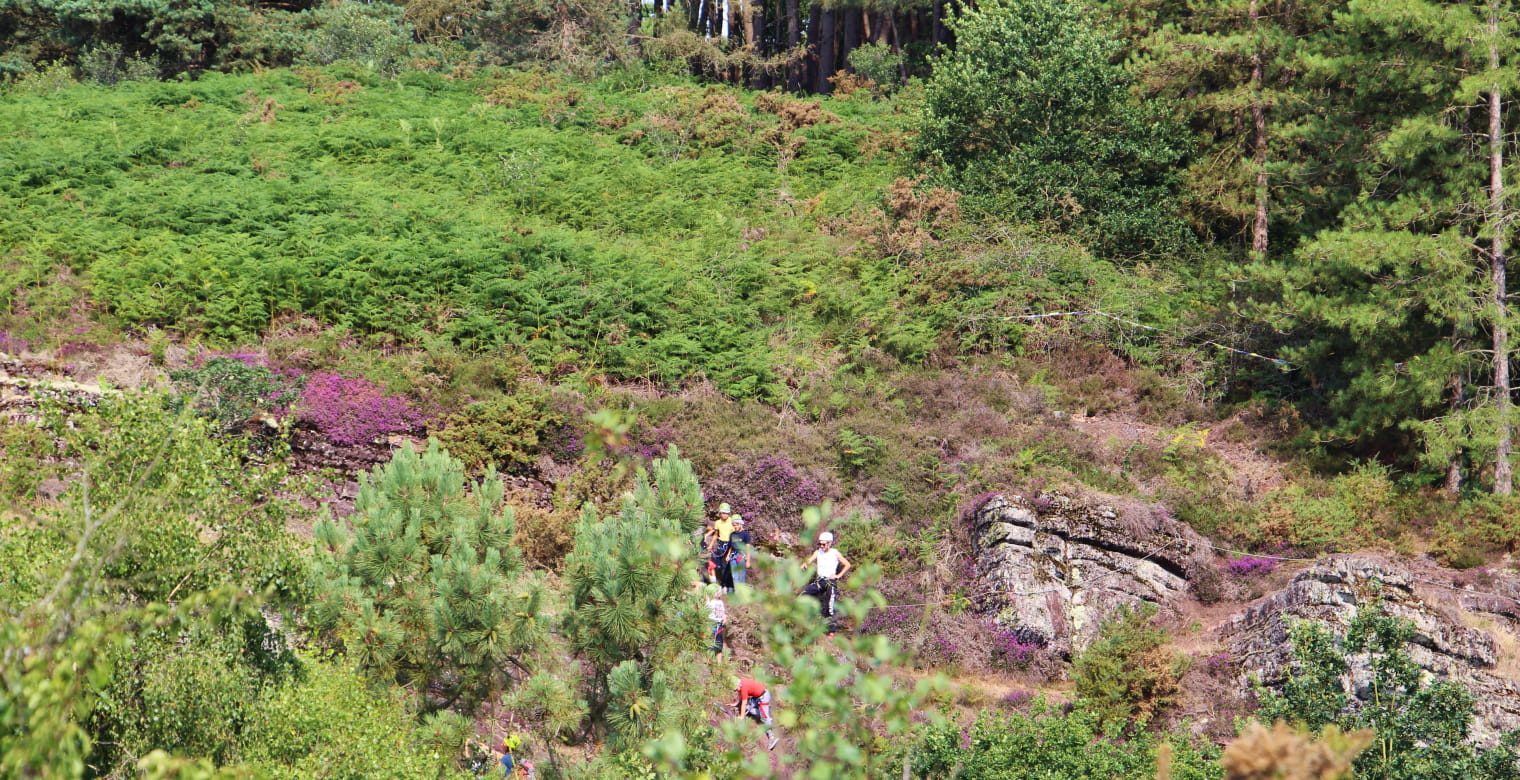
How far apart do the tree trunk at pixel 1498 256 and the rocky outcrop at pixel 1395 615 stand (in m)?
2.40

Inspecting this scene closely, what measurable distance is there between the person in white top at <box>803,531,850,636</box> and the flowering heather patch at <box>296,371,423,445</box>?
6149mm

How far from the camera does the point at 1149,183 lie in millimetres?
22984

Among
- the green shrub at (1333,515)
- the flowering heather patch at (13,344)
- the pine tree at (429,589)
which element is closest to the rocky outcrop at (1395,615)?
the green shrub at (1333,515)

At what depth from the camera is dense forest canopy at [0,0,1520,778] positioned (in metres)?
7.96

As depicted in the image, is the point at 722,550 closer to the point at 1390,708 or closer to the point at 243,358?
the point at 1390,708

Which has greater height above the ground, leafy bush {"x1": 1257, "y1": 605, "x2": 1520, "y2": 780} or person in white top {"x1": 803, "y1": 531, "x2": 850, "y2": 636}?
leafy bush {"x1": 1257, "y1": 605, "x2": 1520, "y2": 780}

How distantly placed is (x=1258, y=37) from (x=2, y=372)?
66.1ft

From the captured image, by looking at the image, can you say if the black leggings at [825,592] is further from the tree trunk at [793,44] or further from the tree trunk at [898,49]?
the tree trunk at [793,44]

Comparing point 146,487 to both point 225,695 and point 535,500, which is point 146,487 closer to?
point 225,695

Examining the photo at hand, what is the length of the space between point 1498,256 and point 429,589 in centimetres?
1420

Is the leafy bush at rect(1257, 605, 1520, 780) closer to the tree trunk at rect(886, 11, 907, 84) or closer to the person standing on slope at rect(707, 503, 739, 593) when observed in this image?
the person standing on slope at rect(707, 503, 739, 593)

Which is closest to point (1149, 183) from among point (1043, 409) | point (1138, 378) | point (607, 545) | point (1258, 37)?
point (1258, 37)

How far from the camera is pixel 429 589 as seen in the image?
10859mm

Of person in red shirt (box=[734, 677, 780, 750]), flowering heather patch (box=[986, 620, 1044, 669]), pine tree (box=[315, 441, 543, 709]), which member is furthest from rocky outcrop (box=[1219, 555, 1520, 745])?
pine tree (box=[315, 441, 543, 709])
